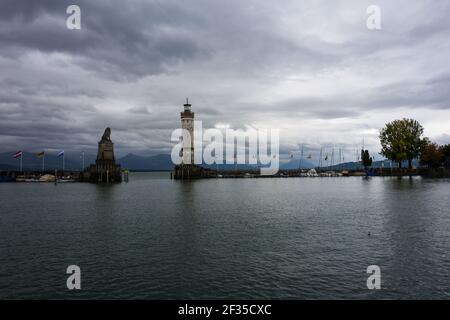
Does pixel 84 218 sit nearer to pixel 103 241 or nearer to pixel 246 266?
pixel 103 241

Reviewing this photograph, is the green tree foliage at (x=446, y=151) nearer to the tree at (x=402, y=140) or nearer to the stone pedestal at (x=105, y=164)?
the tree at (x=402, y=140)

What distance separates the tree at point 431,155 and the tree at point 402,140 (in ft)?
11.0

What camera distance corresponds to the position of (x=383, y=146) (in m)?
150

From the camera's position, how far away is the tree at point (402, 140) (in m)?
144

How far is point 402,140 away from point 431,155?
1769 centimetres

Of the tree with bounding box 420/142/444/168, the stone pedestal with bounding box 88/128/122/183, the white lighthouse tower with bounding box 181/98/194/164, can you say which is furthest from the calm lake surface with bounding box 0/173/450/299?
Result: the tree with bounding box 420/142/444/168

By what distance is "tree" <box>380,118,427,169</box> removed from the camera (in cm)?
14438

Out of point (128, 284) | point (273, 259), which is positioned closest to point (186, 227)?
point (273, 259)

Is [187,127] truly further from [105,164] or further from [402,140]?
[402,140]

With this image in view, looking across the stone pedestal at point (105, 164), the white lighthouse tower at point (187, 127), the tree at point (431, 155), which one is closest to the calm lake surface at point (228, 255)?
the stone pedestal at point (105, 164)

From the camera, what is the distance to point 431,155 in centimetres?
14912

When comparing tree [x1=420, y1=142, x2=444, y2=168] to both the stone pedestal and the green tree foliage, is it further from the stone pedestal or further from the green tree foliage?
the stone pedestal
